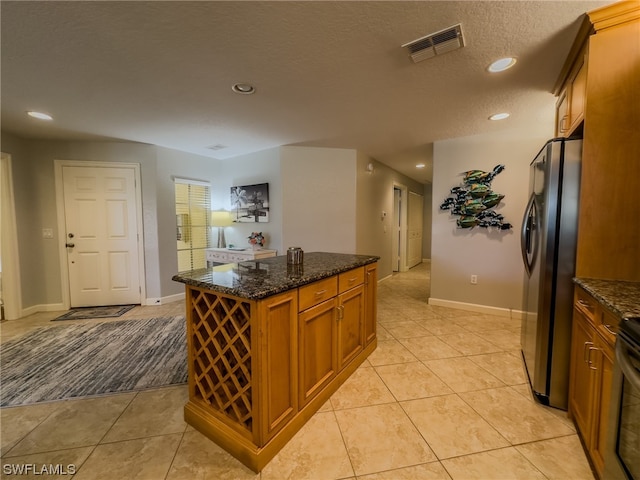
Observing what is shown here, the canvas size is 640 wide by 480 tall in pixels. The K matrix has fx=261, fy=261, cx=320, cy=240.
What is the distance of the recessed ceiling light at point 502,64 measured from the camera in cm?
180

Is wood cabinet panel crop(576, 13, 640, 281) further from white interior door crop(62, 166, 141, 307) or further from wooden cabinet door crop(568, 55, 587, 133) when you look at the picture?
white interior door crop(62, 166, 141, 307)

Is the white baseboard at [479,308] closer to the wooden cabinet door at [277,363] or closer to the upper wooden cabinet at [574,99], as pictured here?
the upper wooden cabinet at [574,99]

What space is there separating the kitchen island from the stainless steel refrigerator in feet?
4.25

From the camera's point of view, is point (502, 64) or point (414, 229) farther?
point (414, 229)

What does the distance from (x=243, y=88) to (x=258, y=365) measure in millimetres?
2096

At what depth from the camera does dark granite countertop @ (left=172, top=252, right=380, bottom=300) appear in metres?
1.29

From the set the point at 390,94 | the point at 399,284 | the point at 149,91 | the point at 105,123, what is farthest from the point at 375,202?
the point at 105,123

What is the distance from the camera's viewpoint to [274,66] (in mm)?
1849

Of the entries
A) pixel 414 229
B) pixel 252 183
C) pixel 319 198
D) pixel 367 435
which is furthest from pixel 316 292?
pixel 414 229

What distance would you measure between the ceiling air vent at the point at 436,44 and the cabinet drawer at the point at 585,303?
161cm

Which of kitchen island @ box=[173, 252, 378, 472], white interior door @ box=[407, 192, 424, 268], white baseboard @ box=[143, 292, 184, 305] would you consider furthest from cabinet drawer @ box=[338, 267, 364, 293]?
white interior door @ box=[407, 192, 424, 268]

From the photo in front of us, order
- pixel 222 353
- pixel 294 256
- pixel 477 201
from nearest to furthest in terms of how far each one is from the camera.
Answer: pixel 222 353 < pixel 294 256 < pixel 477 201

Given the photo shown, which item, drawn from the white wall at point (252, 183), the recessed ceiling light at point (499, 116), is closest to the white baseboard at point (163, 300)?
the white wall at point (252, 183)
